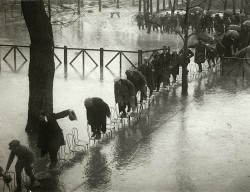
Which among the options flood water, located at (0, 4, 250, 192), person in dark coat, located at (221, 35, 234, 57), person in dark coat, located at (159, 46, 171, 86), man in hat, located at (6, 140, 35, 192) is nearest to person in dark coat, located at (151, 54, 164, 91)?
person in dark coat, located at (159, 46, 171, 86)

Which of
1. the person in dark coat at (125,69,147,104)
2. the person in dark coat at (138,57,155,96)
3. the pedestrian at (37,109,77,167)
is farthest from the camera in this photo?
the person in dark coat at (138,57,155,96)

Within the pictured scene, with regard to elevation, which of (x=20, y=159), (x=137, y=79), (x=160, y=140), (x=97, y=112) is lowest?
(x=160, y=140)

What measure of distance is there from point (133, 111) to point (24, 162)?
581 centimetres

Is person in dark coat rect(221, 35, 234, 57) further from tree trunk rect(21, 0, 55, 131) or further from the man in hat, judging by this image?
the man in hat

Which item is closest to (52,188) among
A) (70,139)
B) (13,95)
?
(70,139)

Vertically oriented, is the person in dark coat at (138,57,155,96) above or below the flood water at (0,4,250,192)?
above

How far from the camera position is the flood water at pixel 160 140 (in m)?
10.9

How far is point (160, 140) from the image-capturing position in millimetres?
13641

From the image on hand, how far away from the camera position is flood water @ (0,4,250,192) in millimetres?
10938

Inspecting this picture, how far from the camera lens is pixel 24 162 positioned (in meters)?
10.4

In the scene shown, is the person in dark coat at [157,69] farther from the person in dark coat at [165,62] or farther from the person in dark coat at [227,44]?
the person in dark coat at [227,44]

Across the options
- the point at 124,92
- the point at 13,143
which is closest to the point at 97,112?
the point at 124,92

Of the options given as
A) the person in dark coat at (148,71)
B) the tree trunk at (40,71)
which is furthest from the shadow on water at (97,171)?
the person in dark coat at (148,71)

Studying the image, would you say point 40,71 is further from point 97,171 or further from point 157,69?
point 157,69
